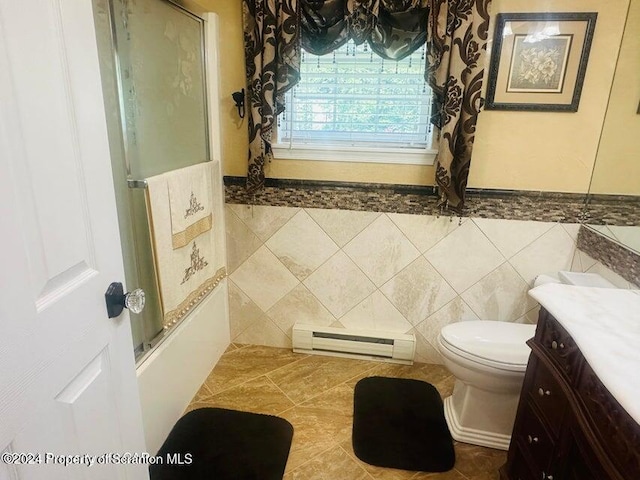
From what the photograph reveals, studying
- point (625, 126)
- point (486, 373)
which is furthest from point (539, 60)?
point (486, 373)

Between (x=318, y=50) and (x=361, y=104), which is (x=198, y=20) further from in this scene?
(x=361, y=104)

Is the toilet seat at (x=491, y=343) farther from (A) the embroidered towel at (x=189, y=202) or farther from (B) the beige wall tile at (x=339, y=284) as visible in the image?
(A) the embroidered towel at (x=189, y=202)

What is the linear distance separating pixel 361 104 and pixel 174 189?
1.07 metres

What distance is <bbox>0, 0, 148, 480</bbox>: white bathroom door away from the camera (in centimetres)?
63

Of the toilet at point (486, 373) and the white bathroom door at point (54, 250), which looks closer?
the white bathroom door at point (54, 250)

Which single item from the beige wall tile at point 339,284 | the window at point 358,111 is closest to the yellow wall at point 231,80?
the window at point 358,111

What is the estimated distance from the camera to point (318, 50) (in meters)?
1.93

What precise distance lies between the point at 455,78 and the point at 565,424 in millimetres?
1444

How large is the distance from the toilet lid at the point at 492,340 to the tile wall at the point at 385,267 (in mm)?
400

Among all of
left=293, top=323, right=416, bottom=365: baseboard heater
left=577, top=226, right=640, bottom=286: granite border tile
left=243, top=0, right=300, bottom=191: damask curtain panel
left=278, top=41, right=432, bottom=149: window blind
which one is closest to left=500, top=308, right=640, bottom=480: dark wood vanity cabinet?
left=577, top=226, right=640, bottom=286: granite border tile

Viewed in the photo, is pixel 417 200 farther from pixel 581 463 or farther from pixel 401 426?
pixel 581 463

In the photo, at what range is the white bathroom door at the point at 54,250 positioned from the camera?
0.63 meters

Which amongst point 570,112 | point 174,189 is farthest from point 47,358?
point 570,112

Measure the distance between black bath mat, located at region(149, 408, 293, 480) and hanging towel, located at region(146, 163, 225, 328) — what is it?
0.51 metres
